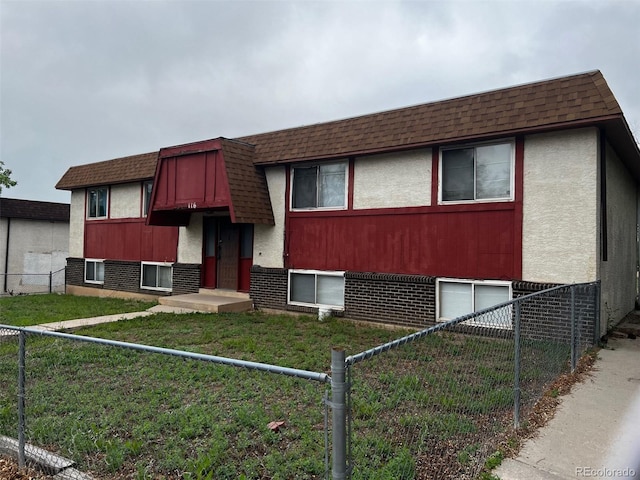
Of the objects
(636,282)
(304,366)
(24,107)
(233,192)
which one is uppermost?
(24,107)

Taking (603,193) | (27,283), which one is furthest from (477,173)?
(27,283)

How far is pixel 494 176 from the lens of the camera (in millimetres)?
7992

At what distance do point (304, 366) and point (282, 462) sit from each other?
2.60m

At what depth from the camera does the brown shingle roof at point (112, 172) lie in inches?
552

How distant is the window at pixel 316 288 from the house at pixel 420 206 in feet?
0.12

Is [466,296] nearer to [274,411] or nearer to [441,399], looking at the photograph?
[441,399]

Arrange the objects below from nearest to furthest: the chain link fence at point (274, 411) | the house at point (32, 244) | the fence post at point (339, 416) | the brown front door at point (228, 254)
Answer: the fence post at point (339, 416), the chain link fence at point (274, 411), the brown front door at point (228, 254), the house at point (32, 244)

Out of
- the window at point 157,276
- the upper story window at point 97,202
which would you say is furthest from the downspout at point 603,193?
the upper story window at point 97,202

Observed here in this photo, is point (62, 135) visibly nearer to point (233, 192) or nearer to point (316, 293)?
point (233, 192)

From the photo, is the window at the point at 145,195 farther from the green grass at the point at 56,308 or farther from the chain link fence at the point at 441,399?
the chain link fence at the point at 441,399

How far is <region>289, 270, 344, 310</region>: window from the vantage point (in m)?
10.1

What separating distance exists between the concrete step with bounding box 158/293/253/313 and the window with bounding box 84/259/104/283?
18.1 ft

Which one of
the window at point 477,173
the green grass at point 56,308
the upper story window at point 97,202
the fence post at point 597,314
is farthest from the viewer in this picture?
the upper story window at point 97,202

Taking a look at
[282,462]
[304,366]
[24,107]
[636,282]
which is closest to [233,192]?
[304,366]
